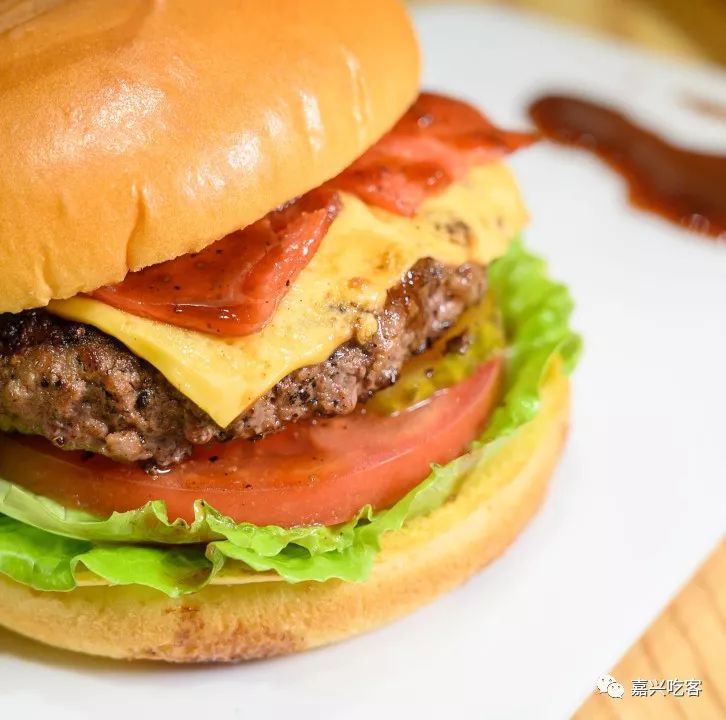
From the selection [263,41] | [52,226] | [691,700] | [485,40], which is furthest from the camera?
[485,40]

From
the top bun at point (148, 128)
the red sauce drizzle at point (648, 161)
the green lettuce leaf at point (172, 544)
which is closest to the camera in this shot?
the top bun at point (148, 128)

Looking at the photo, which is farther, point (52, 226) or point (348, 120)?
point (348, 120)

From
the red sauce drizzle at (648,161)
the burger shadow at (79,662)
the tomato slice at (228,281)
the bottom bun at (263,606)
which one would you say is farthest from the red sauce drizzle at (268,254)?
the red sauce drizzle at (648,161)

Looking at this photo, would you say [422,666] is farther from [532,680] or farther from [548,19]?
[548,19]

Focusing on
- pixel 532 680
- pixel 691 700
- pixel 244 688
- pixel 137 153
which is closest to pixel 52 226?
pixel 137 153

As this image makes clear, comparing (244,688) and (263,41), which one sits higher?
(263,41)

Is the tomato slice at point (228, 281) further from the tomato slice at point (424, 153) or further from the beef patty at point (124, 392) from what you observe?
the tomato slice at point (424, 153)

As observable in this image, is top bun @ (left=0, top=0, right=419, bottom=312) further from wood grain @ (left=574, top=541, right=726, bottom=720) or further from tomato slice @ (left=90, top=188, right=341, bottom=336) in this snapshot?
wood grain @ (left=574, top=541, right=726, bottom=720)
